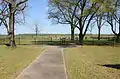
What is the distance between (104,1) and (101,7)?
4.69 feet

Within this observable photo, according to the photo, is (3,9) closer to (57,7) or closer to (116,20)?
(57,7)

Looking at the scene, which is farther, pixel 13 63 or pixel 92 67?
pixel 13 63

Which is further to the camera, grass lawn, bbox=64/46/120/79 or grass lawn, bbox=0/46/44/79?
grass lawn, bbox=0/46/44/79

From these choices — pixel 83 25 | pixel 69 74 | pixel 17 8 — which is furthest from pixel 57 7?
pixel 69 74

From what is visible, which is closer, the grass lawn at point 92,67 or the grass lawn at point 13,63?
the grass lawn at point 92,67

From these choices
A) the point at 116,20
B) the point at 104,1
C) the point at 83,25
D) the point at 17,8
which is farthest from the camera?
the point at 116,20

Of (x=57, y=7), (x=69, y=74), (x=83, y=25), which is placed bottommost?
(x=69, y=74)

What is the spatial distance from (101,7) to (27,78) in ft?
116

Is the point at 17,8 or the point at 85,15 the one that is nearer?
the point at 17,8

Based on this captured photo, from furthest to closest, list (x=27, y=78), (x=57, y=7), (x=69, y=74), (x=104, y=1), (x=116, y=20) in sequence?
(x=116, y=20)
(x=57, y=7)
(x=104, y=1)
(x=69, y=74)
(x=27, y=78)

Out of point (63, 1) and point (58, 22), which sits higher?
point (63, 1)

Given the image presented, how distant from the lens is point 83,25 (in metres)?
50.8

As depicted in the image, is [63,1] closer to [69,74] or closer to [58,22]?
[58,22]

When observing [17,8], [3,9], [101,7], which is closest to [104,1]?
[101,7]
